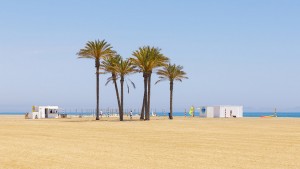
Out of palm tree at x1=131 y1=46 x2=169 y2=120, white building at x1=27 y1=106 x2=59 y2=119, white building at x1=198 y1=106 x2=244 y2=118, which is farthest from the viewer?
white building at x1=198 y1=106 x2=244 y2=118

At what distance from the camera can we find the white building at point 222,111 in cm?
8412

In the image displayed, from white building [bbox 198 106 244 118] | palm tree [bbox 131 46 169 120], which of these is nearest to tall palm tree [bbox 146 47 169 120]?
palm tree [bbox 131 46 169 120]

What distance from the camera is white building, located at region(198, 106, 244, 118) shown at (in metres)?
84.1

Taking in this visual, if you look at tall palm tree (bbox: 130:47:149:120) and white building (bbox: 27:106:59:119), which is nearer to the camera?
tall palm tree (bbox: 130:47:149:120)

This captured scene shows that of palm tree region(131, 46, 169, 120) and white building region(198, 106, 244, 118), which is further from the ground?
palm tree region(131, 46, 169, 120)

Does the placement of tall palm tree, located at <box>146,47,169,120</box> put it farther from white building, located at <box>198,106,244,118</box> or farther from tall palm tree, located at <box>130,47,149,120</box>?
white building, located at <box>198,106,244,118</box>

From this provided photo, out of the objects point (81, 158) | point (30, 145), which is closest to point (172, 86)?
point (30, 145)

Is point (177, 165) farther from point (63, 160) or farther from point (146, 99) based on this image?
point (146, 99)

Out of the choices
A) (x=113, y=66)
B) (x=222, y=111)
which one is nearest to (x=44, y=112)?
(x=113, y=66)

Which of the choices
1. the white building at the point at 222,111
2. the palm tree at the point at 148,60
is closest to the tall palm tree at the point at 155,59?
the palm tree at the point at 148,60

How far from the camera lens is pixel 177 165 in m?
14.3

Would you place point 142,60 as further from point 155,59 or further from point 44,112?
point 44,112

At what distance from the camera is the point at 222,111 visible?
84125 millimetres

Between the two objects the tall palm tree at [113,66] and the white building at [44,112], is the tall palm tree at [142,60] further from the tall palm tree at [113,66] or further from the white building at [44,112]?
the white building at [44,112]
